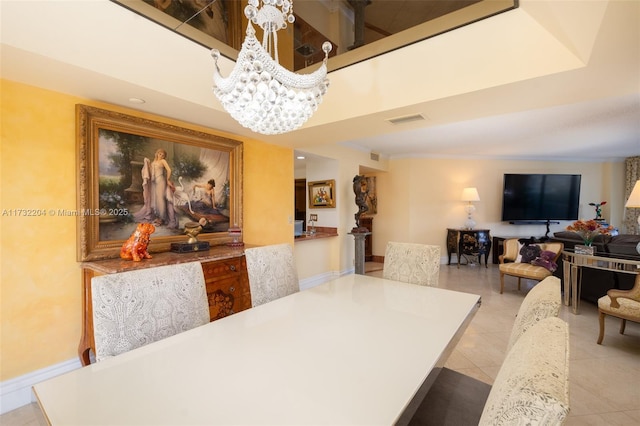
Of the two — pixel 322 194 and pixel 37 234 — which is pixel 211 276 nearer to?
pixel 37 234

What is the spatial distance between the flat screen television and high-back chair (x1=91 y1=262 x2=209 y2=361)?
264 inches

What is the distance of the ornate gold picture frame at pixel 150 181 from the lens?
2.08m

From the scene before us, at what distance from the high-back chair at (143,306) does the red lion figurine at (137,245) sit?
0.85 m

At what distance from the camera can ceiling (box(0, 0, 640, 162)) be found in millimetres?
1470

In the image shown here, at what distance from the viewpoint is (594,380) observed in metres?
2.08

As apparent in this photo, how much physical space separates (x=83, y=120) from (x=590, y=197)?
9.15 meters

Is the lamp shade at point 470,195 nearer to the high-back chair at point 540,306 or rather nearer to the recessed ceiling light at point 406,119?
the recessed ceiling light at point 406,119

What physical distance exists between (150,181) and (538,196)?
7.32 metres

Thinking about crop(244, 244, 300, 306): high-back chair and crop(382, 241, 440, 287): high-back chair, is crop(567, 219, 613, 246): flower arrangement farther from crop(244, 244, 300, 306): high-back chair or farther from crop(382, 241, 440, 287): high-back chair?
crop(244, 244, 300, 306): high-back chair

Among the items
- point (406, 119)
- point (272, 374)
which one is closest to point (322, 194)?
point (406, 119)

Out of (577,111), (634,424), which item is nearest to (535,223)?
(577,111)

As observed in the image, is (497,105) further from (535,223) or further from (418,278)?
(535,223)

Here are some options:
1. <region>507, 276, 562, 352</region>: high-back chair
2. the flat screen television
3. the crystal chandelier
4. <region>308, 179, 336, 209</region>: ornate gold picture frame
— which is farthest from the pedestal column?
the flat screen television

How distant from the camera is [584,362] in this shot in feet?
7.61
